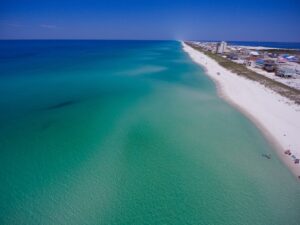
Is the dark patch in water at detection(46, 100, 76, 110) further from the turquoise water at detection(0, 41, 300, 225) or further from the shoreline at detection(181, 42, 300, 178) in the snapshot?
the shoreline at detection(181, 42, 300, 178)

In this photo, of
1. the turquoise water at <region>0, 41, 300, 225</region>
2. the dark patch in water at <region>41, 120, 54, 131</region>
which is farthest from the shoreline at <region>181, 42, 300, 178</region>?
the dark patch in water at <region>41, 120, 54, 131</region>

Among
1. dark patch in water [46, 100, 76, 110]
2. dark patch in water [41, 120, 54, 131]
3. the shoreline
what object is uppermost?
the shoreline

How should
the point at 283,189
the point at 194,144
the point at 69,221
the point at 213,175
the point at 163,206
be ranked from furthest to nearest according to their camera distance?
the point at 194,144 → the point at 213,175 → the point at 283,189 → the point at 163,206 → the point at 69,221

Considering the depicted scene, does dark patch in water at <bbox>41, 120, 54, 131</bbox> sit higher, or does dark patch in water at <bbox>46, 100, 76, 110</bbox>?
dark patch in water at <bbox>46, 100, 76, 110</bbox>

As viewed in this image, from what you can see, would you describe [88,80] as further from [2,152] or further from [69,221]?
[69,221]

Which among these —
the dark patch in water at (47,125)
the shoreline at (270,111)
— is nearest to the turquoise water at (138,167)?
the dark patch in water at (47,125)

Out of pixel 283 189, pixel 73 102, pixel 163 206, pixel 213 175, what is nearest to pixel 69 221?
pixel 163 206
